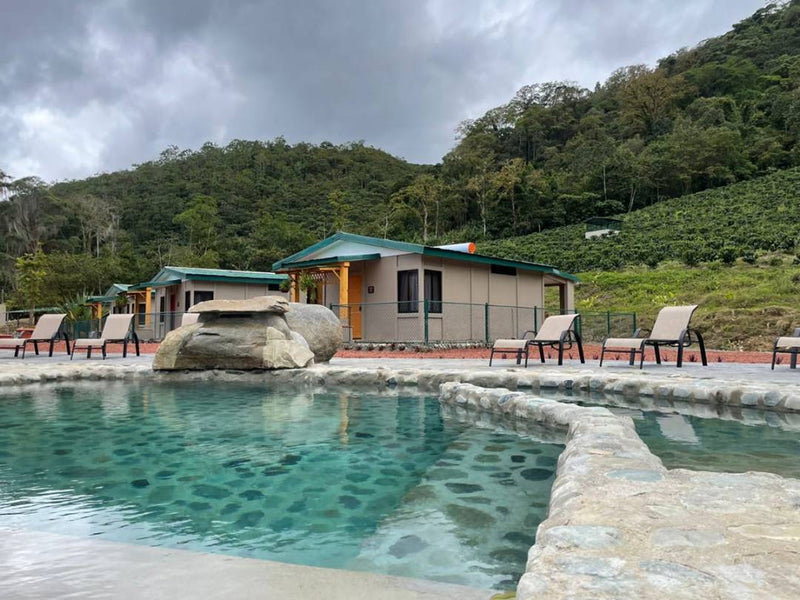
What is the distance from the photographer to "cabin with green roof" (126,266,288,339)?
1986cm

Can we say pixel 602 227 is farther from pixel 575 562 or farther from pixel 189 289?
pixel 575 562

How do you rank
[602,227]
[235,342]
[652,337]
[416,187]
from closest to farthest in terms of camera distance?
[235,342] → [652,337] → [602,227] → [416,187]

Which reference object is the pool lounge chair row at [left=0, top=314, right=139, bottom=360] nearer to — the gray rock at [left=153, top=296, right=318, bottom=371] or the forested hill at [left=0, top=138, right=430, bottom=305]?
the gray rock at [left=153, top=296, right=318, bottom=371]

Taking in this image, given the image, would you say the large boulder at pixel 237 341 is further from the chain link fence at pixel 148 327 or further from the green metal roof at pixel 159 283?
the green metal roof at pixel 159 283

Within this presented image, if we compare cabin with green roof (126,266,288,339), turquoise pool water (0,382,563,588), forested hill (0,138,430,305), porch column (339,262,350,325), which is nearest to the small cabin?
forested hill (0,138,430,305)

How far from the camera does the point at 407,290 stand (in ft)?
46.4

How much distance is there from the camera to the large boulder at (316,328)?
8.94 metres

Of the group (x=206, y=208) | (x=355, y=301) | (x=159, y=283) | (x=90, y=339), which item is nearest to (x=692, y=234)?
(x=355, y=301)

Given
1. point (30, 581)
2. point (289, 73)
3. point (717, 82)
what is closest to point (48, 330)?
point (30, 581)

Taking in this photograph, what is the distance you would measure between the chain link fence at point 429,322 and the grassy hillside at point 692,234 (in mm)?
16017

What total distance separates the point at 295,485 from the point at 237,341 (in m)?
4.97

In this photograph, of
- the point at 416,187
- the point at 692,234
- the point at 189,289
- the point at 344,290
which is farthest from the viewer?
the point at 416,187

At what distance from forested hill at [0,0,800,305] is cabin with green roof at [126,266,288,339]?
13659mm

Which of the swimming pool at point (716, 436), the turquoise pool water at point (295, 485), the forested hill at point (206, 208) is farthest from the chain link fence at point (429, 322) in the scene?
the forested hill at point (206, 208)
